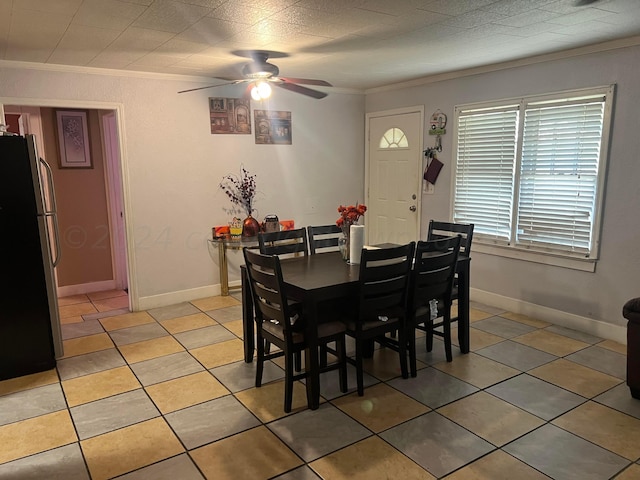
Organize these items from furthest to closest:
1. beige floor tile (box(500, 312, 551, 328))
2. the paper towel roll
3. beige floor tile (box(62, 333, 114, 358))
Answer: beige floor tile (box(500, 312, 551, 328)), beige floor tile (box(62, 333, 114, 358)), the paper towel roll

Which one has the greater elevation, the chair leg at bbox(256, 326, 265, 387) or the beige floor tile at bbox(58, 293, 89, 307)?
the chair leg at bbox(256, 326, 265, 387)

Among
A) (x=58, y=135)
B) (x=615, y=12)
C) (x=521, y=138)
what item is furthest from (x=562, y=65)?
(x=58, y=135)

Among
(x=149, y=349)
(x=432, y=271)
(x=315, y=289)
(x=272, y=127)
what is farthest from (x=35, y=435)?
(x=272, y=127)

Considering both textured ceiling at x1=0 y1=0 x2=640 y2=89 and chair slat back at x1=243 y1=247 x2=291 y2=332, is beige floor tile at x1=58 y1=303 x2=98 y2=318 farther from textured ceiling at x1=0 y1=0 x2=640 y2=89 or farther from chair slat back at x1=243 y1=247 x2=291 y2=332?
chair slat back at x1=243 y1=247 x2=291 y2=332

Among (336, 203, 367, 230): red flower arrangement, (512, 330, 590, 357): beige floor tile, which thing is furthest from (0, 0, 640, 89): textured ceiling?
(512, 330, 590, 357): beige floor tile

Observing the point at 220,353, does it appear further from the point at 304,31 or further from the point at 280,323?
the point at 304,31

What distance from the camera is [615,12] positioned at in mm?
2719

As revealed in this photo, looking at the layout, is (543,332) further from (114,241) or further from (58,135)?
(58,135)

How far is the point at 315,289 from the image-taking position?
8.65 feet

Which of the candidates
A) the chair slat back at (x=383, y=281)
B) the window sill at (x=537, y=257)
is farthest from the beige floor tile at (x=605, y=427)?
the window sill at (x=537, y=257)

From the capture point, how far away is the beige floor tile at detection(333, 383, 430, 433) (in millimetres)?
2613

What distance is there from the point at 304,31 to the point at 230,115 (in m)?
2.15

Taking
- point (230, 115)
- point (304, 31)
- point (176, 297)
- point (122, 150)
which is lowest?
point (176, 297)

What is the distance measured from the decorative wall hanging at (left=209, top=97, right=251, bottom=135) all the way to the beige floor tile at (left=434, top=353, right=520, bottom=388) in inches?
128
